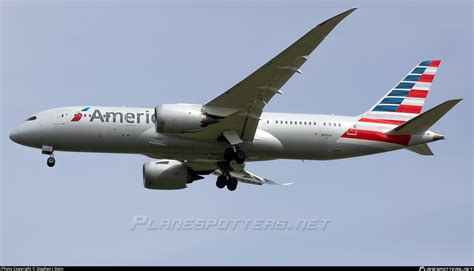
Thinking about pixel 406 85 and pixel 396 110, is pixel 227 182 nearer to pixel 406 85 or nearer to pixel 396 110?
pixel 396 110

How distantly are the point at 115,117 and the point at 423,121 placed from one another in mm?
16307

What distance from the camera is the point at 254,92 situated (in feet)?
167

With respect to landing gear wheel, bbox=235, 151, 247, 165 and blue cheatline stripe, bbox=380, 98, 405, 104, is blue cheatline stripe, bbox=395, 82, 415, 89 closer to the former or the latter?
blue cheatline stripe, bbox=380, 98, 405, 104

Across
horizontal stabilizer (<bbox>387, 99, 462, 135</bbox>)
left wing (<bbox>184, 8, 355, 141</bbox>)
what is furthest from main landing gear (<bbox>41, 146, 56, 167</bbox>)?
horizontal stabilizer (<bbox>387, 99, 462, 135</bbox>)

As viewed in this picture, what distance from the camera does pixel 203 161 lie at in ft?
185

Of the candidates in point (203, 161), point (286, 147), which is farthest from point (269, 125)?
point (203, 161)

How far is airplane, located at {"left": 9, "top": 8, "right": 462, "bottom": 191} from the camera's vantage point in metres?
50.7

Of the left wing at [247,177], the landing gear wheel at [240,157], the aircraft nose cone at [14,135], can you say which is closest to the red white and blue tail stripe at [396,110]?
the landing gear wheel at [240,157]

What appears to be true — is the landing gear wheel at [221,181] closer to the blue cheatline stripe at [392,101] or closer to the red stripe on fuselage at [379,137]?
the red stripe on fuselage at [379,137]

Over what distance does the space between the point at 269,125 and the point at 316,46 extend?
25.1ft

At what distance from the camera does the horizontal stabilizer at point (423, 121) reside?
51188mm

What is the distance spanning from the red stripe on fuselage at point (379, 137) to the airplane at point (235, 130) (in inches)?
2.2

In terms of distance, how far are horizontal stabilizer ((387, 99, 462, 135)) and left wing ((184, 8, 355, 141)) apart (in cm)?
801

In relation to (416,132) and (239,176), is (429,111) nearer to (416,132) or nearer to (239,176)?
(416,132)
